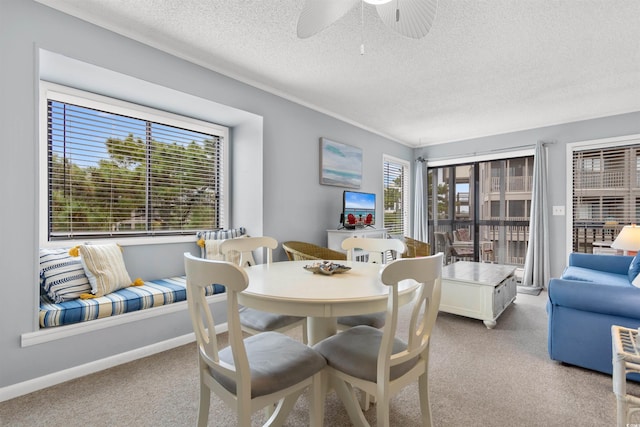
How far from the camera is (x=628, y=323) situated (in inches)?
78.2

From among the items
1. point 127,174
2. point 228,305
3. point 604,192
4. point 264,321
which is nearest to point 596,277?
point 604,192

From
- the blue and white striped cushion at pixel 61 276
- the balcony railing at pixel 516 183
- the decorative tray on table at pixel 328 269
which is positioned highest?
the balcony railing at pixel 516 183

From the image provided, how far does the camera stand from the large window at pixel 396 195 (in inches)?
216

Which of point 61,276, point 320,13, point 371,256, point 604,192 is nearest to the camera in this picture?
point 320,13

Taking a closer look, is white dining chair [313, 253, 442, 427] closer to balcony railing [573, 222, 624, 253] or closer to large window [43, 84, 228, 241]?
large window [43, 84, 228, 241]

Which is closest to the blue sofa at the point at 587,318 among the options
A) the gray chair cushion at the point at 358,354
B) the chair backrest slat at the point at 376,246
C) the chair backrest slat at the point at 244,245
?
the chair backrest slat at the point at 376,246

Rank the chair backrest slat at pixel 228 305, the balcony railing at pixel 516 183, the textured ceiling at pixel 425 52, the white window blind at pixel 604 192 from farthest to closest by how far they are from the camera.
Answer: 1. the balcony railing at pixel 516 183
2. the white window blind at pixel 604 192
3. the textured ceiling at pixel 425 52
4. the chair backrest slat at pixel 228 305

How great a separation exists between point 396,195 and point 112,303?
470 centimetres

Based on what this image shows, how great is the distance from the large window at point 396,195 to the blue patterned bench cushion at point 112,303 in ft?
11.7

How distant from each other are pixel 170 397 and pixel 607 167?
5733mm

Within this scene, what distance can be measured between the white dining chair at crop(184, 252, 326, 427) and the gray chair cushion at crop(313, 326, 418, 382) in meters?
0.07

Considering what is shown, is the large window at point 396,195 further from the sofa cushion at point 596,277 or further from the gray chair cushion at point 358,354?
the gray chair cushion at point 358,354

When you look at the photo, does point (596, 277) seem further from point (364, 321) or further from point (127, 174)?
point (127, 174)

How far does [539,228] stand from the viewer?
4621 millimetres
